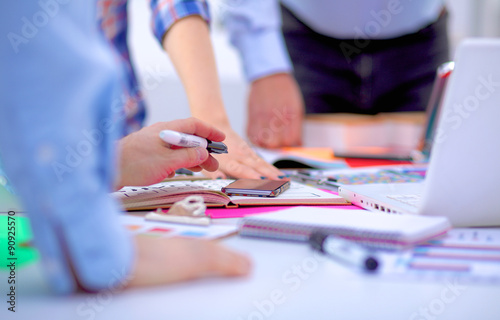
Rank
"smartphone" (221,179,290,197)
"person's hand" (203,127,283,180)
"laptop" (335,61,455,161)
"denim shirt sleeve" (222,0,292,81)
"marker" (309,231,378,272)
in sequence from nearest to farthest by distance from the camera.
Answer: "marker" (309,231,378,272) → "smartphone" (221,179,290,197) → "person's hand" (203,127,283,180) → "laptop" (335,61,455,161) → "denim shirt sleeve" (222,0,292,81)

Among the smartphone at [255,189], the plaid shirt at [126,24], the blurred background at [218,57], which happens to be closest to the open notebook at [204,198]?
the smartphone at [255,189]

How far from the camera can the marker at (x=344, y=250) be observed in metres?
0.39

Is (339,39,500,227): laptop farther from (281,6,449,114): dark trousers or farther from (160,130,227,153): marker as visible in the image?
(281,6,449,114): dark trousers

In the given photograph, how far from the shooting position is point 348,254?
409 millimetres

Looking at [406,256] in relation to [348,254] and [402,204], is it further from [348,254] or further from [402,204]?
[402,204]

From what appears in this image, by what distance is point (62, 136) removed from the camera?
29 centimetres

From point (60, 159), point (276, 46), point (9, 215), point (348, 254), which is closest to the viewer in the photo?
point (60, 159)

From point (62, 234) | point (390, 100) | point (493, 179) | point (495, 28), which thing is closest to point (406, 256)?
point (493, 179)

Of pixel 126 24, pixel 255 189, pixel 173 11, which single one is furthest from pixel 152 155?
pixel 126 24

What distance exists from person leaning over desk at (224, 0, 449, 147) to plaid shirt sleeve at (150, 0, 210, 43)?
485mm

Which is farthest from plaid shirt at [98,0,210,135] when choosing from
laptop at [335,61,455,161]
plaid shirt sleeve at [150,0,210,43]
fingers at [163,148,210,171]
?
laptop at [335,61,455,161]

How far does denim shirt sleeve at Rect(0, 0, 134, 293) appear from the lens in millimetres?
287

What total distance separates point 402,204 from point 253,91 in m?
1.07

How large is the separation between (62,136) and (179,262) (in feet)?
0.44
